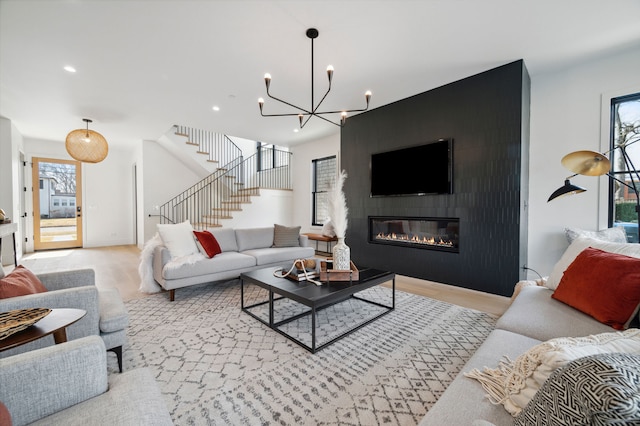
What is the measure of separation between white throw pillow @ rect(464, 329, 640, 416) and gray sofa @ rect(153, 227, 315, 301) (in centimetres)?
304

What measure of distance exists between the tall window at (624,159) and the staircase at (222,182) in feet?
20.4

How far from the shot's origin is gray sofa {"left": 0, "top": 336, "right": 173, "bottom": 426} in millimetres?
821

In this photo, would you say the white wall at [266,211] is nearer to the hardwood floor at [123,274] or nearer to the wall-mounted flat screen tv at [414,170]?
the hardwood floor at [123,274]

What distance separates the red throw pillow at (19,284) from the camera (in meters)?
1.44

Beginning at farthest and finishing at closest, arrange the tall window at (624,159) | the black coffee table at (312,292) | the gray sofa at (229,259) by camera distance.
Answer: the gray sofa at (229,259), the tall window at (624,159), the black coffee table at (312,292)

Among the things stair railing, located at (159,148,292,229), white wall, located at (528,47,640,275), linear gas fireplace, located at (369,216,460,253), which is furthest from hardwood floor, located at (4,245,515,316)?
stair railing, located at (159,148,292,229)

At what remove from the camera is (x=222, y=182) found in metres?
7.48

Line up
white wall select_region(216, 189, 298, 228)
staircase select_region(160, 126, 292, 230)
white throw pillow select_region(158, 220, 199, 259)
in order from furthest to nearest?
staircase select_region(160, 126, 292, 230)
white wall select_region(216, 189, 298, 228)
white throw pillow select_region(158, 220, 199, 259)

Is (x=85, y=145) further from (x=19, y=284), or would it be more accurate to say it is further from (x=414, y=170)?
(x=414, y=170)

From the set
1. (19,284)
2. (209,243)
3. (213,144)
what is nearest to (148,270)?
(209,243)

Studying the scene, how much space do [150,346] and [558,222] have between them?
4647mm

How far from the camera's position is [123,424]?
31.4 inches

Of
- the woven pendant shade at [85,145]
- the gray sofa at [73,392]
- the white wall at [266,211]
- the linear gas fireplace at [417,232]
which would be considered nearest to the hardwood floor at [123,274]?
the linear gas fireplace at [417,232]

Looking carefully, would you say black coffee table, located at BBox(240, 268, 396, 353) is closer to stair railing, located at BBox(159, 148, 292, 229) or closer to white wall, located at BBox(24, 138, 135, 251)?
stair railing, located at BBox(159, 148, 292, 229)
